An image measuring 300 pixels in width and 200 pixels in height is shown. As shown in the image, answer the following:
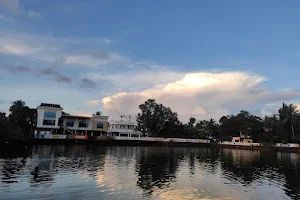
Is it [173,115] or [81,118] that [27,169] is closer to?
[81,118]

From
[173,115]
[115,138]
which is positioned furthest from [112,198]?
[173,115]

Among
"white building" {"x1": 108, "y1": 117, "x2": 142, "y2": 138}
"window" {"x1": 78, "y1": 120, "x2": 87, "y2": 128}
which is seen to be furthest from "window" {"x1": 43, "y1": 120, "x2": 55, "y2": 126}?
"white building" {"x1": 108, "y1": 117, "x2": 142, "y2": 138}

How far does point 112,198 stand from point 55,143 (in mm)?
63656

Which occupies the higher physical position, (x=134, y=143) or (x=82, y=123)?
(x=82, y=123)

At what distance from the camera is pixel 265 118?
364 ft

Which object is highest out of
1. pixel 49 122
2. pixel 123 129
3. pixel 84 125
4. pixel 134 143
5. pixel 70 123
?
pixel 70 123

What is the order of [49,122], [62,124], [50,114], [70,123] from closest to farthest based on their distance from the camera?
[49,122]
[50,114]
[62,124]
[70,123]

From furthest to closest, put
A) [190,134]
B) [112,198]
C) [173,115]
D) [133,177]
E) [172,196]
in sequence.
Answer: [190,134] → [173,115] → [133,177] → [172,196] → [112,198]

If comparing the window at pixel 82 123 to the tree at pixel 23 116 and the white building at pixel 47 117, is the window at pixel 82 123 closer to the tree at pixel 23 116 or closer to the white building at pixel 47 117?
the white building at pixel 47 117

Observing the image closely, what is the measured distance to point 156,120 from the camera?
4038 inches

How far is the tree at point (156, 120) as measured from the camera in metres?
102

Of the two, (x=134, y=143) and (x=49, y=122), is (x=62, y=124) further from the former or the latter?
(x=134, y=143)

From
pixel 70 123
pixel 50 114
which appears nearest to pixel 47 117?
pixel 50 114

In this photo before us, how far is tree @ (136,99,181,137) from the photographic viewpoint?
4021 inches
